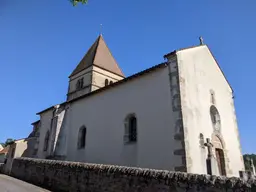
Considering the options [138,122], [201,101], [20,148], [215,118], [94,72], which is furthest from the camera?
[94,72]

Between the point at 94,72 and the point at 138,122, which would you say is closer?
the point at 138,122

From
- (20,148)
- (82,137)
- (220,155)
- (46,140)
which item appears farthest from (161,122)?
(20,148)

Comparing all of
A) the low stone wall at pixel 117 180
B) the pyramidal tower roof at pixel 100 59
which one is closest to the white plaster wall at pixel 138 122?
the low stone wall at pixel 117 180

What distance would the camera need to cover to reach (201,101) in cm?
1172

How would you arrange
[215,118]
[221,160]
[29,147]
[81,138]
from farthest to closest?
1. [29,147]
2. [81,138]
3. [215,118]
4. [221,160]

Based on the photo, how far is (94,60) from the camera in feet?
82.6

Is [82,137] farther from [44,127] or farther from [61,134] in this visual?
[44,127]

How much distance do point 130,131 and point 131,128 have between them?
Answer: 0.18 meters

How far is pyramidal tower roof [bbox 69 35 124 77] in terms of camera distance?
84.5 ft

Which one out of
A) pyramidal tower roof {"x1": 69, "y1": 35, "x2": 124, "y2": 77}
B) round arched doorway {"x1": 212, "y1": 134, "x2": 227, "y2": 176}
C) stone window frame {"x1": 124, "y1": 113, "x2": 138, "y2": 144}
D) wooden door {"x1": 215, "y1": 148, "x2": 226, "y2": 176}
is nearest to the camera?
stone window frame {"x1": 124, "y1": 113, "x2": 138, "y2": 144}

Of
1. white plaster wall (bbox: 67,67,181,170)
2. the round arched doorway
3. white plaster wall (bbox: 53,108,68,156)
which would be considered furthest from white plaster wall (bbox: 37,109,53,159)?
the round arched doorway

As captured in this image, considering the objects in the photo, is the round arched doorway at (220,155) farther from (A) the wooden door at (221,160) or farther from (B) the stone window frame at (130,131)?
(B) the stone window frame at (130,131)

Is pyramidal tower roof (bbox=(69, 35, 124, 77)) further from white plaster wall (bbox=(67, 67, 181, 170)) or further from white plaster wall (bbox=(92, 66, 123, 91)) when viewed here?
white plaster wall (bbox=(67, 67, 181, 170))

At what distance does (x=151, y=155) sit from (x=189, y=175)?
17.9 feet
